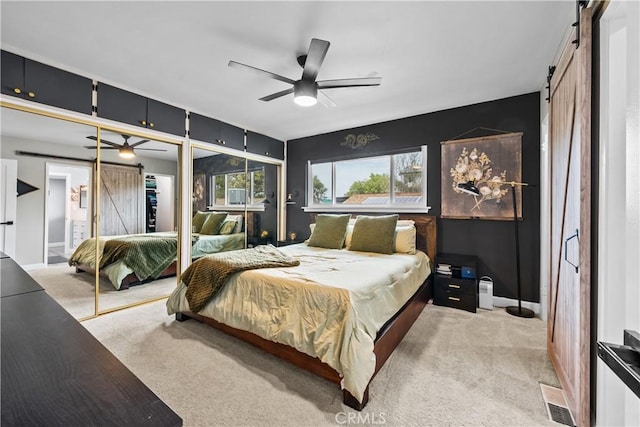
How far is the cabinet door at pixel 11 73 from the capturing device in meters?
2.33


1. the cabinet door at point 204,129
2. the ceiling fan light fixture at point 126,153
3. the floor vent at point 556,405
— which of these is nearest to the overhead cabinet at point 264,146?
the cabinet door at point 204,129

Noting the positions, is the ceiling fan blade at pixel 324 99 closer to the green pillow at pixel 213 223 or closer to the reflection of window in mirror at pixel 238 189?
the reflection of window in mirror at pixel 238 189

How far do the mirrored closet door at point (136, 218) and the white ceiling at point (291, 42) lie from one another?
2.32 ft

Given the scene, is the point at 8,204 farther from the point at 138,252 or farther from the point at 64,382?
the point at 64,382

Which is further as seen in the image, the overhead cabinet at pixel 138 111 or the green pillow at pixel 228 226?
the green pillow at pixel 228 226

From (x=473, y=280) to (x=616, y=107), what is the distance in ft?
7.58

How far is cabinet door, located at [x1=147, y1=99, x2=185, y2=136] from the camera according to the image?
334 cm

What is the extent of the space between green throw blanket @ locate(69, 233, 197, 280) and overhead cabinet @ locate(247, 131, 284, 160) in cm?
190

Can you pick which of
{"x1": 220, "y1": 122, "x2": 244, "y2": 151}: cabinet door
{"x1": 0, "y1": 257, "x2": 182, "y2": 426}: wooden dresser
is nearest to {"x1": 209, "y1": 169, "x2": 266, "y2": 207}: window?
{"x1": 220, "y1": 122, "x2": 244, "y2": 151}: cabinet door

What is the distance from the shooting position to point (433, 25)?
2057mm

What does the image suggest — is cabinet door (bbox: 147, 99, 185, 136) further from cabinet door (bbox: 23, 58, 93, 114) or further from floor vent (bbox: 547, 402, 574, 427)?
floor vent (bbox: 547, 402, 574, 427)

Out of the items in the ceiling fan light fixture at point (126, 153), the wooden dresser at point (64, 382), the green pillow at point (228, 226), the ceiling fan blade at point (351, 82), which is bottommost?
the wooden dresser at point (64, 382)

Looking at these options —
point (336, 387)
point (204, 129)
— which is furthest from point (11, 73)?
point (336, 387)

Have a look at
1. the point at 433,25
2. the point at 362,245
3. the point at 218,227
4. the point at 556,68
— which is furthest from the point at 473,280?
the point at 218,227
